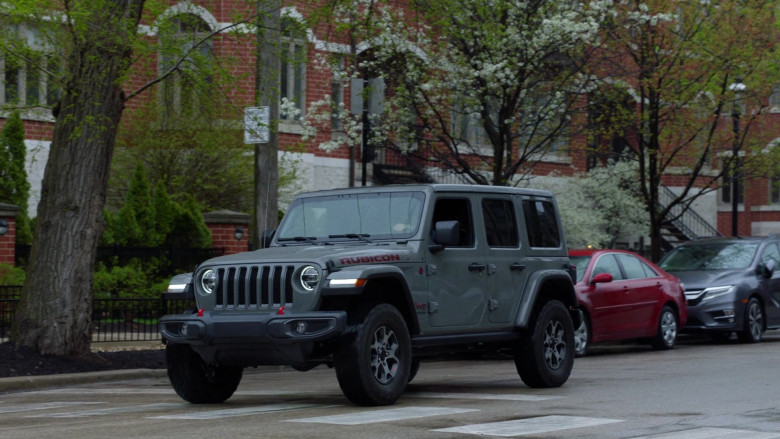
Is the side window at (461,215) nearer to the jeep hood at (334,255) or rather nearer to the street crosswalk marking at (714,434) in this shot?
the jeep hood at (334,255)

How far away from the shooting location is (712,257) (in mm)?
21016

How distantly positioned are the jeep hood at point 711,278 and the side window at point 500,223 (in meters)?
8.74

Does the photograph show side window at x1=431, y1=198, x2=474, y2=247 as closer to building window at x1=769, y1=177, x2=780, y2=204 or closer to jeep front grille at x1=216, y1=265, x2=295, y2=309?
jeep front grille at x1=216, y1=265, x2=295, y2=309

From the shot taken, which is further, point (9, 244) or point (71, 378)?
point (9, 244)

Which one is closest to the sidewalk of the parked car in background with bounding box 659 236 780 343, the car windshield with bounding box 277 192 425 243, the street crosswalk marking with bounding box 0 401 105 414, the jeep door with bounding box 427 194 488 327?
the street crosswalk marking with bounding box 0 401 105 414

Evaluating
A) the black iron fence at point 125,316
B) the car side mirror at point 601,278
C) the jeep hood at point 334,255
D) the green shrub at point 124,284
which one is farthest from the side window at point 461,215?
the green shrub at point 124,284

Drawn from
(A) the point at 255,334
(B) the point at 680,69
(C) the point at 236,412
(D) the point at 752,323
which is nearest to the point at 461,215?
(A) the point at 255,334

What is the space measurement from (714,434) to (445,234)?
3.23 m

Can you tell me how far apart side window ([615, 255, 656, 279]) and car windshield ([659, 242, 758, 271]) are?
7.80 feet

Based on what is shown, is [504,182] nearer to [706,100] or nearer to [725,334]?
[725,334]

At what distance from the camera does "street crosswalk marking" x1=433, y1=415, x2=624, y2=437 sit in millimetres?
8500

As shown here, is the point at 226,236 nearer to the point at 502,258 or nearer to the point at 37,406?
the point at 37,406

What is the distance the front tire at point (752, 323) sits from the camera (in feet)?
64.9

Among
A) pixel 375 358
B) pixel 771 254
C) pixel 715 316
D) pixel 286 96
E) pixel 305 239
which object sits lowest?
pixel 715 316
